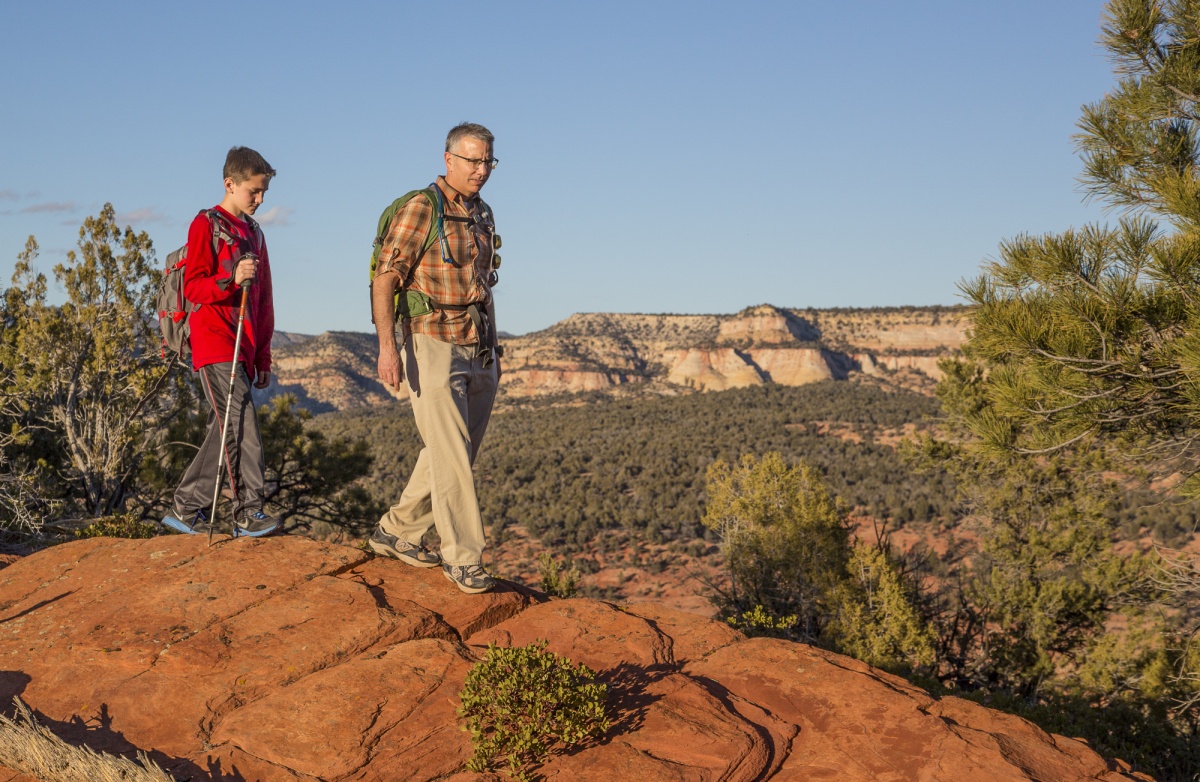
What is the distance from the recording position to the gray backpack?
4699 mm

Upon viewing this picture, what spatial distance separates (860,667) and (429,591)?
2.15 meters

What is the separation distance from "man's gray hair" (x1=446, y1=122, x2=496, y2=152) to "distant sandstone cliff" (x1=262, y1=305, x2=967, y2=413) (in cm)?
6310

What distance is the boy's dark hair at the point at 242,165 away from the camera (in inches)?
184

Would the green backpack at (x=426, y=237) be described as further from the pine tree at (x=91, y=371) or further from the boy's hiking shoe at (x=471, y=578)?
the pine tree at (x=91, y=371)

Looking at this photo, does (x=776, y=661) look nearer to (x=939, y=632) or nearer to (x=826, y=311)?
(x=939, y=632)

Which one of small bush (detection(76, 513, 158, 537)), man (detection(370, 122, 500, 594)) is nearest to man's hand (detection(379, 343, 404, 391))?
man (detection(370, 122, 500, 594))

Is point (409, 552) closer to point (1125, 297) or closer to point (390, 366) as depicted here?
point (390, 366)

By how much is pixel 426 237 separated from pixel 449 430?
0.92 metres

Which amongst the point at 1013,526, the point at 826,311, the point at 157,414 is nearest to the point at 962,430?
the point at 1013,526

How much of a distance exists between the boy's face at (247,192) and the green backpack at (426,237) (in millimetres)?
906

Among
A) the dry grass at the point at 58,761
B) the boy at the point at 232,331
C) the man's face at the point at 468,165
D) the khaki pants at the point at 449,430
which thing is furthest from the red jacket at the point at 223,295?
the dry grass at the point at 58,761

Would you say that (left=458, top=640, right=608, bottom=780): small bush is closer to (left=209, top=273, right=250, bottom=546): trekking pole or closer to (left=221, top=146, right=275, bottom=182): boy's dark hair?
(left=209, top=273, right=250, bottom=546): trekking pole

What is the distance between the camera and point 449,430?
4266 millimetres

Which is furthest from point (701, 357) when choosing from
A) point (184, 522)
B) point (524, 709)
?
point (524, 709)
